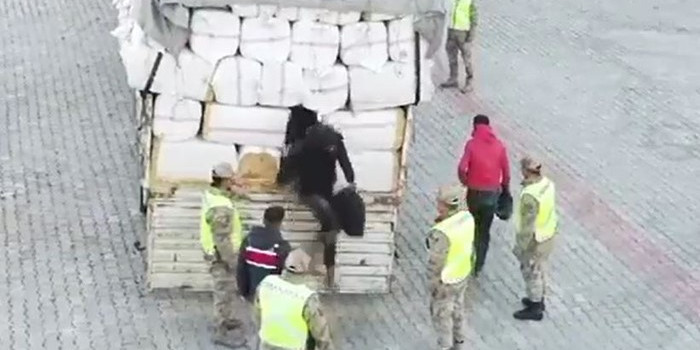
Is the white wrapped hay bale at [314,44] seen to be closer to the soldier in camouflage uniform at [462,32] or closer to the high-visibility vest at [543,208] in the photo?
the high-visibility vest at [543,208]

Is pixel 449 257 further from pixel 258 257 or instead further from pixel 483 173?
pixel 483 173

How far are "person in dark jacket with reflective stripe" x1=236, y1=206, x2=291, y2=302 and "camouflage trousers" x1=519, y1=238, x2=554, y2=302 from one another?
2417mm

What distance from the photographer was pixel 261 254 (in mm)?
11789

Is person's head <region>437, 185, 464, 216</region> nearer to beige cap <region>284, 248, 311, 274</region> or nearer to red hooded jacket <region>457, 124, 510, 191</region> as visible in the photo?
beige cap <region>284, 248, 311, 274</region>

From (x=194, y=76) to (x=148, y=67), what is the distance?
0.38m

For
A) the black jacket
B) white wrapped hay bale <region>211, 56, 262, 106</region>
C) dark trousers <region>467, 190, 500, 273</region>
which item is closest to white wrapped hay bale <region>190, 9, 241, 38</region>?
white wrapped hay bale <region>211, 56, 262, 106</region>

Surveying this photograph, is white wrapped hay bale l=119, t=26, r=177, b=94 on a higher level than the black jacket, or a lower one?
higher

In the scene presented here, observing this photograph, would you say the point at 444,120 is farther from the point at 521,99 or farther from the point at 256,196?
the point at 256,196

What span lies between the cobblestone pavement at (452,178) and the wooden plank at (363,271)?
9.7 inches

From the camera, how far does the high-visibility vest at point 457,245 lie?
12.0m

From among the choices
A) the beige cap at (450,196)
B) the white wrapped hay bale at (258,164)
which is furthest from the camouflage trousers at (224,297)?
the beige cap at (450,196)

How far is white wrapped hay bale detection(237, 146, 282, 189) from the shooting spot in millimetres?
13203

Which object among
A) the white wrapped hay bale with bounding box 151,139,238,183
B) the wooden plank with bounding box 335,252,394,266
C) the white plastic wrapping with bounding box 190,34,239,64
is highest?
the white plastic wrapping with bounding box 190,34,239,64

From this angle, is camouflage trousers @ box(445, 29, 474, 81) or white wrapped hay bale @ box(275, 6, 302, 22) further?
camouflage trousers @ box(445, 29, 474, 81)
